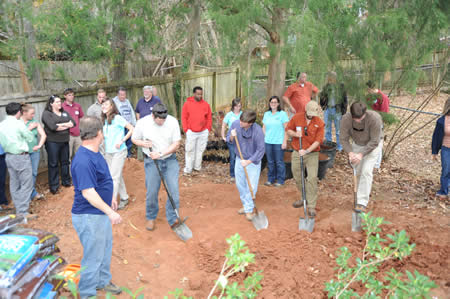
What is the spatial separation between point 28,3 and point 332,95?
238 inches

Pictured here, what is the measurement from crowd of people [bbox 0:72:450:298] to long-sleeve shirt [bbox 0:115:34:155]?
0.04 feet

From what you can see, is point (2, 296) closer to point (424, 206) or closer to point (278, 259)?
point (278, 259)

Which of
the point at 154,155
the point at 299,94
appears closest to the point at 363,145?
the point at 299,94

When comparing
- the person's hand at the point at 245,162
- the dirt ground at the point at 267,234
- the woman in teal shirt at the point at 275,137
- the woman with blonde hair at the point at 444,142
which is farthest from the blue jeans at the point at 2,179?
the woman with blonde hair at the point at 444,142

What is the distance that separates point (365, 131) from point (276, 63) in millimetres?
2666

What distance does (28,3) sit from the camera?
22.8 feet

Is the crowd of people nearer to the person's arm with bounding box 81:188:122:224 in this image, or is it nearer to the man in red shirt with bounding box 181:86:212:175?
the person's arm with bounding box 81:188:122:224

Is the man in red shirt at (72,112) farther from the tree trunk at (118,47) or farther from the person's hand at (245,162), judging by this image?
the person's hand at (245,162)

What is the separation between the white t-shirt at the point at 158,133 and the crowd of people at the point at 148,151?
0.01m

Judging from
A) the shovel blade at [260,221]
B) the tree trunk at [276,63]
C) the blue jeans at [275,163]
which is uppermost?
the tree trunk at [276,63]

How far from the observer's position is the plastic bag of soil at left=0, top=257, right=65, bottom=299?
3.13m

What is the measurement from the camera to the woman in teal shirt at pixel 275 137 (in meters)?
6.96

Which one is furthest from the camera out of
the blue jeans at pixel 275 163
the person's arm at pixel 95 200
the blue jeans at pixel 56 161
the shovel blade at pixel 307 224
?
the blue jeans at pixel 275 163

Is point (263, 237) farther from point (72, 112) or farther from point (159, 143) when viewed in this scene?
point (72, 112)
